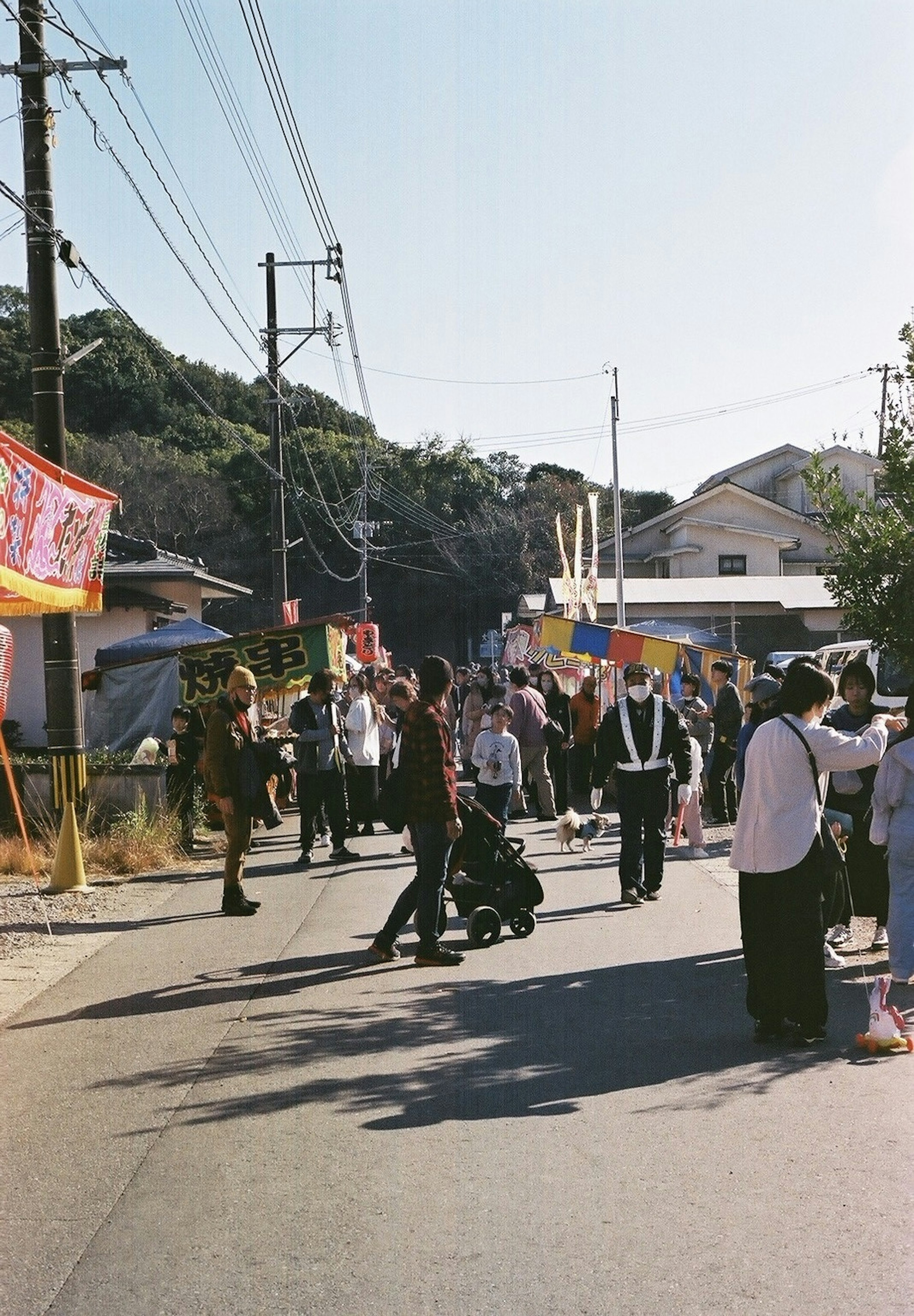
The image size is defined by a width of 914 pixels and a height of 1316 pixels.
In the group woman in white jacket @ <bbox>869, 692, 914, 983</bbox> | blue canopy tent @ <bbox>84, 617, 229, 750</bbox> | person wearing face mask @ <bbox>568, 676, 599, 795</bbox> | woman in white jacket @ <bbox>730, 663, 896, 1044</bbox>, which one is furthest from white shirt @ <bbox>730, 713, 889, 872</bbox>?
blue canopy tent @ <bbox>84, 617, 229, 750</bbox>

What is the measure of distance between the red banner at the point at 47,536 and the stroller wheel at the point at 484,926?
11.7 feet

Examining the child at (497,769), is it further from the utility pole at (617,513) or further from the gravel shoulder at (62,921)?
the utility pole at (617,513)

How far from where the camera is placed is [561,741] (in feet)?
56.2

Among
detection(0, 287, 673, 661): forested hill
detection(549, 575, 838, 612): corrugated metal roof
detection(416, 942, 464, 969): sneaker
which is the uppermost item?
detection(0, 287, 673, 661): forested hill

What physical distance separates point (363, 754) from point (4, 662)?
667cm

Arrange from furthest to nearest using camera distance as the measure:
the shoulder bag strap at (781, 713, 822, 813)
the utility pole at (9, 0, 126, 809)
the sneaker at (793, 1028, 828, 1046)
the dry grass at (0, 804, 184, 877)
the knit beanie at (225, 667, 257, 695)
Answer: the dry grass at (0, 804, 184, 877), the utility pole at (9, 0, 126, 809), the knit beanie at (225, 667, 257, 695), the shoulder bag strap at (781, 713, 822, 813), the sneaker at (793, 1028, 828, 1046)

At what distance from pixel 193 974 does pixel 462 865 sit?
205 cm

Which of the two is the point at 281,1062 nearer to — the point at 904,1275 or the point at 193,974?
the point at 193,974

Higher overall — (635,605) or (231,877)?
(635,605)

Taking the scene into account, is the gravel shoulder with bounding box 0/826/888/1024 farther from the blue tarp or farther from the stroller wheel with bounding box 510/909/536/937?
the blue tarp

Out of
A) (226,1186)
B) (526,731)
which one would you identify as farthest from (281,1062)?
(526,731)

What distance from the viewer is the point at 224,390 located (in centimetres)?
5856

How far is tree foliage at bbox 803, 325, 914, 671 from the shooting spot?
10469mm

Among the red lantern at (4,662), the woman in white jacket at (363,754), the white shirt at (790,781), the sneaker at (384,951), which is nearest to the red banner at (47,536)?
the red lantern at (4,662)
